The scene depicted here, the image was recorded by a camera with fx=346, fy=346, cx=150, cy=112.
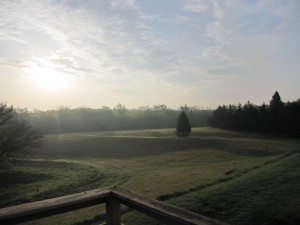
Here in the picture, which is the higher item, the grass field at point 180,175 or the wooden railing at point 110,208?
the wooden railing at point 110,208

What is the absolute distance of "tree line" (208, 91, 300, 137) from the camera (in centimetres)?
6331

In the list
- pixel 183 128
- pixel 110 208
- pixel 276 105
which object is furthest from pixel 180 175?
pixel 276 105

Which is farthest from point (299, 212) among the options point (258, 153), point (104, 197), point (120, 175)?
point (258, 153)

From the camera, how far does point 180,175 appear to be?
29.9 metres

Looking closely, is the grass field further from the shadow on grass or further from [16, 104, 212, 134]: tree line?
[16, 104, 212, 134]: tree line

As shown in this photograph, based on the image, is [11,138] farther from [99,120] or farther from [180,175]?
[99,120]

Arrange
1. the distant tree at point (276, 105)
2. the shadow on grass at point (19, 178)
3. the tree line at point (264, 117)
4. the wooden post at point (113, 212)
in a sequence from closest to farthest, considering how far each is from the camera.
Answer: the wooden post at point (113, 212), the shadow on grass at point (19, 178), the tree line at point (264, 117), the distant tree at point (276, 105)

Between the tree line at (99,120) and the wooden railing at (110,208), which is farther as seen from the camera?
the tree line at (99,120)

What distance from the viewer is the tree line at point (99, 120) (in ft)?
330

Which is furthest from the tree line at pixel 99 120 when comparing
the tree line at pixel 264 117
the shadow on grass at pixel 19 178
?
the shadow on grass at pixel 19 178

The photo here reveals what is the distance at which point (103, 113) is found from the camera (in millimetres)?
114250

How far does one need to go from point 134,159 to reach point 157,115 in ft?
249

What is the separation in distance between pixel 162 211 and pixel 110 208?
3.14ft

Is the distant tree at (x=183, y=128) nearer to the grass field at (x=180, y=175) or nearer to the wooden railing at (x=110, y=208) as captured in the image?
the grass field at (x=180, y=175)
